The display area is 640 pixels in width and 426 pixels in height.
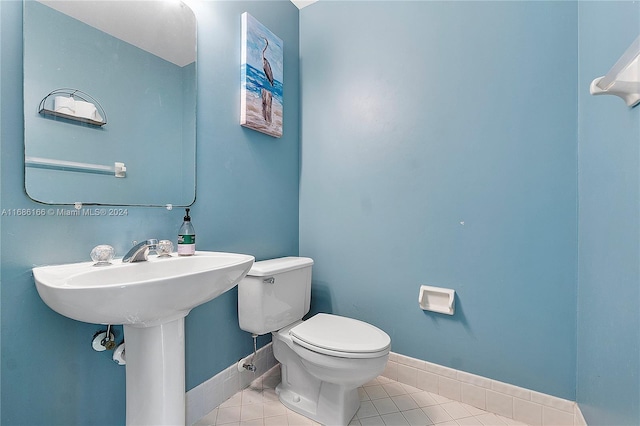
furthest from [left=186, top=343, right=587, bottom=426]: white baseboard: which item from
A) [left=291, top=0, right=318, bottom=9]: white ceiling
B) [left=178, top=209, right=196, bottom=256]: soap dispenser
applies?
[left=291, top=0, right=318, bottom=9]: white ceiling

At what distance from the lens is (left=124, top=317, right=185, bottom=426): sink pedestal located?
0.86 m

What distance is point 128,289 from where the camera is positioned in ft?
2.12

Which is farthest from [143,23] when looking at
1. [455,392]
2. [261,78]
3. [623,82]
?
[455,392]

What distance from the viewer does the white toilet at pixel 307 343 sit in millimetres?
1115

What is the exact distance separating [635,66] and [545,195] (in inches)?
26.0

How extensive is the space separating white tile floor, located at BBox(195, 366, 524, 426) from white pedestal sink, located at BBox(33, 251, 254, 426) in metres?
0.46

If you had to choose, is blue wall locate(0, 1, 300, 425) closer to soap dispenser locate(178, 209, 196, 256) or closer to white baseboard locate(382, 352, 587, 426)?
soap dispenser locate(178, 209, 196, 256)

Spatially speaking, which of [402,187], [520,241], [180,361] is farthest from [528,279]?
[180,361]

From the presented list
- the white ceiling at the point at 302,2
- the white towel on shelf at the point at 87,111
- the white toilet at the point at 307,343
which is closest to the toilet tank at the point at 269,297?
the white toilet at the point at 307,343

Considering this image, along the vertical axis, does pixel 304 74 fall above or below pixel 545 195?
above

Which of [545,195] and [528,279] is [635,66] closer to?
[545,195]

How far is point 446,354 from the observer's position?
145 centimetres

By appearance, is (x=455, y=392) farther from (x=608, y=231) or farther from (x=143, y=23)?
(x=143, y=23)

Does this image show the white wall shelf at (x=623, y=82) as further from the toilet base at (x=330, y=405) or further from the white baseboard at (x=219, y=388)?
the white baseboard at (x=219, y=388)
